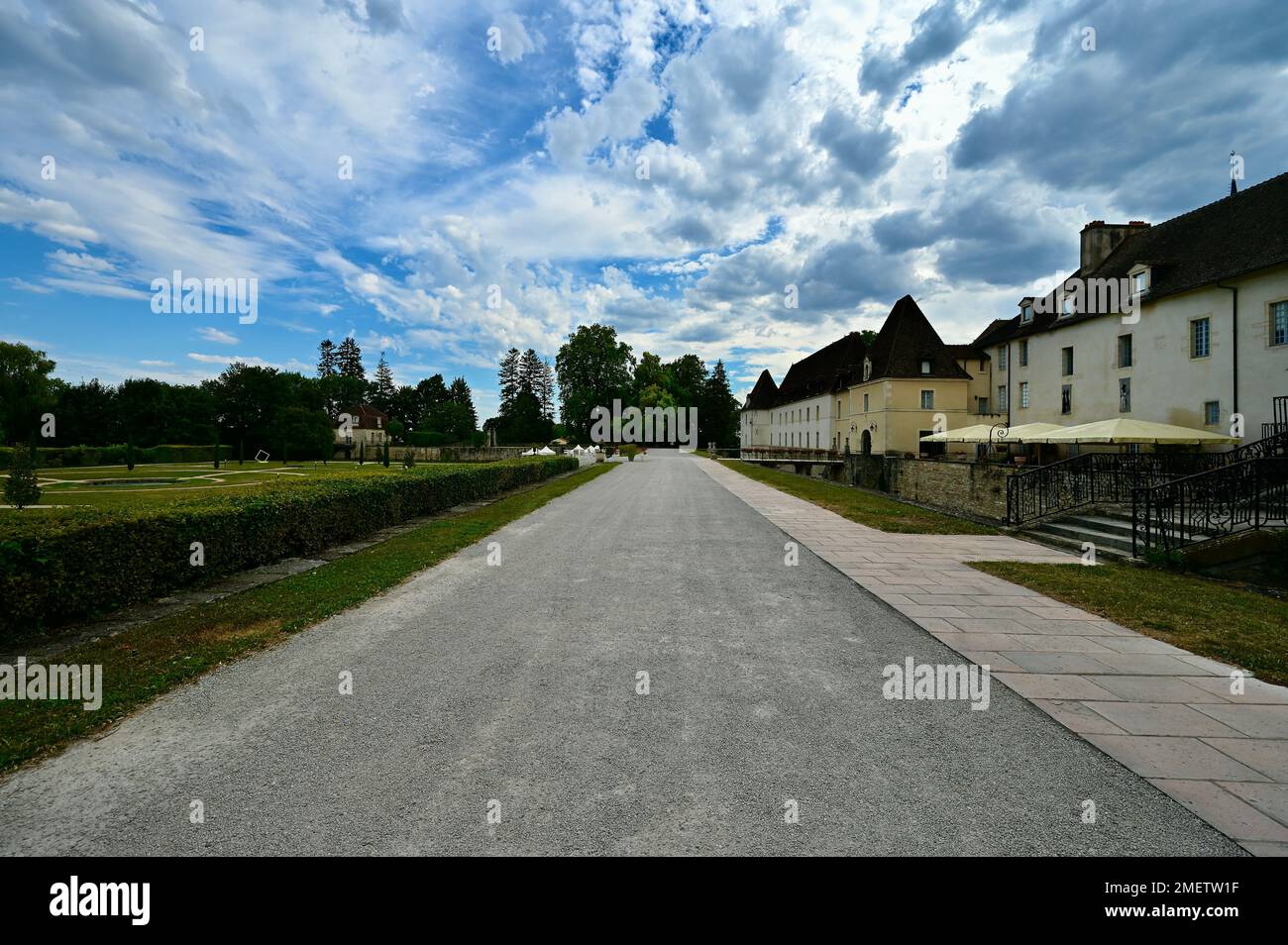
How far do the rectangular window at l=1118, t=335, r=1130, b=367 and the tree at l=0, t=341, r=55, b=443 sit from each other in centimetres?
5327

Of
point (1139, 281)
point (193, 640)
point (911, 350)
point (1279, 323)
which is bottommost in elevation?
point (193, 640)

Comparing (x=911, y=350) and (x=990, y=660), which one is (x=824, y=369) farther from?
(x=990, y=660)

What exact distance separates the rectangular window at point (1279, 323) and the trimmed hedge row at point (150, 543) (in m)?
28.0

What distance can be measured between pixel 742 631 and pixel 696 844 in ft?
12.3

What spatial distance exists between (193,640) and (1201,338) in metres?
31.2

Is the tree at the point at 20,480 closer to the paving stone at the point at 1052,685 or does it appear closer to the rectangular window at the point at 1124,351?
the paving stone at the point at 1052,685

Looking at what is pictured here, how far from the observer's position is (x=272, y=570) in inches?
368

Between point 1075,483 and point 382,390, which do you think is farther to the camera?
point 382,390

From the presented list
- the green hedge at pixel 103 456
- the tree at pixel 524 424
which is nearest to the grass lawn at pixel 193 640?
the green hedge at pixel 103 456

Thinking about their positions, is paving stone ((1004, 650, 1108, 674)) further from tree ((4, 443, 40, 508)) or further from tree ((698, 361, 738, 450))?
tree ((698, 361, 738, 450))

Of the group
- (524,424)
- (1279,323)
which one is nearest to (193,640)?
(1279,323)

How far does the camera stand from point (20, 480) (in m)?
12.6

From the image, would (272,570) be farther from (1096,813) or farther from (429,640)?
→ (1096,813)
